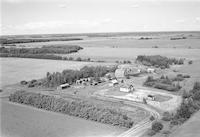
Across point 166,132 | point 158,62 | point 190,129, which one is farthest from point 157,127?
point 158,62

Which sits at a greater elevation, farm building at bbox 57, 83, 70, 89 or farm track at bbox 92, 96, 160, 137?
farm building at bbox 57, 83, 70, 89

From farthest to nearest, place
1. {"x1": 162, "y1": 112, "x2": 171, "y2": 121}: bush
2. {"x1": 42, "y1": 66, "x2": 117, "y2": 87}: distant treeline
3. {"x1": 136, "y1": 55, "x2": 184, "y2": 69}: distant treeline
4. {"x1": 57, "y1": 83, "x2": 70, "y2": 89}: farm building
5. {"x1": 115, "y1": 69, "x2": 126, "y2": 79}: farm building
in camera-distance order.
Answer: {"x1": 136, "y1": 55, "x2": 184, "y2": 69}: distant treeline, {"x1": 115, "y1": 69, "x2": 126, "y2": 79}: farm building, {"x1": 42, "y1": 66, "x2": 117, "y2": 87}: distant treeline, {"x1": 57, "y1": 83, "x2": 70, "y2": 89}: farm building, {"x1": 162, "y1": 112, "x2": 171, "y2": 121}: bush

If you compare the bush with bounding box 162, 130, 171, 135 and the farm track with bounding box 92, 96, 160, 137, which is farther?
the farm track with bounding box 92, 96, 160, 137

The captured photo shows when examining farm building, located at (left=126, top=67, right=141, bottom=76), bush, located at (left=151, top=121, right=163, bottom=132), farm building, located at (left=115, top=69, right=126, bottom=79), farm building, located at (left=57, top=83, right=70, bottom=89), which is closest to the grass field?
bush, located at (left=151, top=121, right=163, bottom=132)

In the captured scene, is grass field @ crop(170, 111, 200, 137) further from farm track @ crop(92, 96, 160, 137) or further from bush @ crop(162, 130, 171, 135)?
farm track @ crop(92, 96, 160, 137)

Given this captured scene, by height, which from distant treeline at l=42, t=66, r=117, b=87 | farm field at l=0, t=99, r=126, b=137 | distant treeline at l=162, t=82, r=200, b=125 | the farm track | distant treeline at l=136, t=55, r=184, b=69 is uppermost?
distant treeline at l=136, t=55, r=184, b=69

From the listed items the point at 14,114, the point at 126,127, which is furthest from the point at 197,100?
the point at 14,114

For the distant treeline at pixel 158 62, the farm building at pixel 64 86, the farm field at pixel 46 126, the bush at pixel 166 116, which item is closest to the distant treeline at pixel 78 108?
the farm field at pixel 46 126

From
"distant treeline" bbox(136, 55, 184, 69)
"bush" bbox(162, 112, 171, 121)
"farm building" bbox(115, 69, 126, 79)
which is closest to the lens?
"bush" bbox(162, 112, 171, 121)
